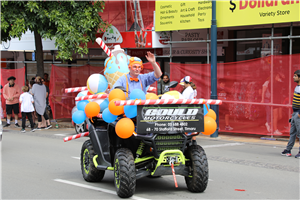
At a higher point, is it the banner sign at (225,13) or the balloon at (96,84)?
the banner sign at (225,13)

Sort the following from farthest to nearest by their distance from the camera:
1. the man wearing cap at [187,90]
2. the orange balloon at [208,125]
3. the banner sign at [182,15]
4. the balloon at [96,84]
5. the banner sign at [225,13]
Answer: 1. the banner sign at [182,15]
2. the banner sign at [225,13]
3. the man wearing cap at [187,90]
4. the balloon at [96,84]
5. the orange balloon at [208,125]

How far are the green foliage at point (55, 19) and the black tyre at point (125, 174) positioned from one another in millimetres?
9243

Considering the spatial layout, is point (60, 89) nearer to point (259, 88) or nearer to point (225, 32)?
point (225, 32)

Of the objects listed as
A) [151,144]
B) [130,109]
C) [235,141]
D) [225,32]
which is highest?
[225,32]

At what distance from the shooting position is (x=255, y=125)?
12.0m

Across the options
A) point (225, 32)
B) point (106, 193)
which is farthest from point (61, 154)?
point (225, 32)

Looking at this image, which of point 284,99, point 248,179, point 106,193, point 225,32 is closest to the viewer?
point 106,193

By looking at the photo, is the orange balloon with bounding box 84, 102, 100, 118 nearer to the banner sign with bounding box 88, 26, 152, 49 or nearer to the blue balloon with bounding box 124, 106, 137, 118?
the blue balloon with bounding box 124, 106, 137, 118

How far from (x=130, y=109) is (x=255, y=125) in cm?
727

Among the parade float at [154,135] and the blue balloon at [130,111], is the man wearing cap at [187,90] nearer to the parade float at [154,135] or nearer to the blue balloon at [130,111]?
the parade float at [154,135]

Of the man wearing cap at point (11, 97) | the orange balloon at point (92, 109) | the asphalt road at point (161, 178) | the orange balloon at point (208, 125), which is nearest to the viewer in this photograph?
the orange balloon at point (208, 125)

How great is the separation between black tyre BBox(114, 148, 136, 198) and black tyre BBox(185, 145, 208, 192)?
2.85ft

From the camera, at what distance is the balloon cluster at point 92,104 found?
6426 mm

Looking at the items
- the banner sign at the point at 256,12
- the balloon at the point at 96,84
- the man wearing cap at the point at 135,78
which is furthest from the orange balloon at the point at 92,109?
the banner sign at the point at 256,12
